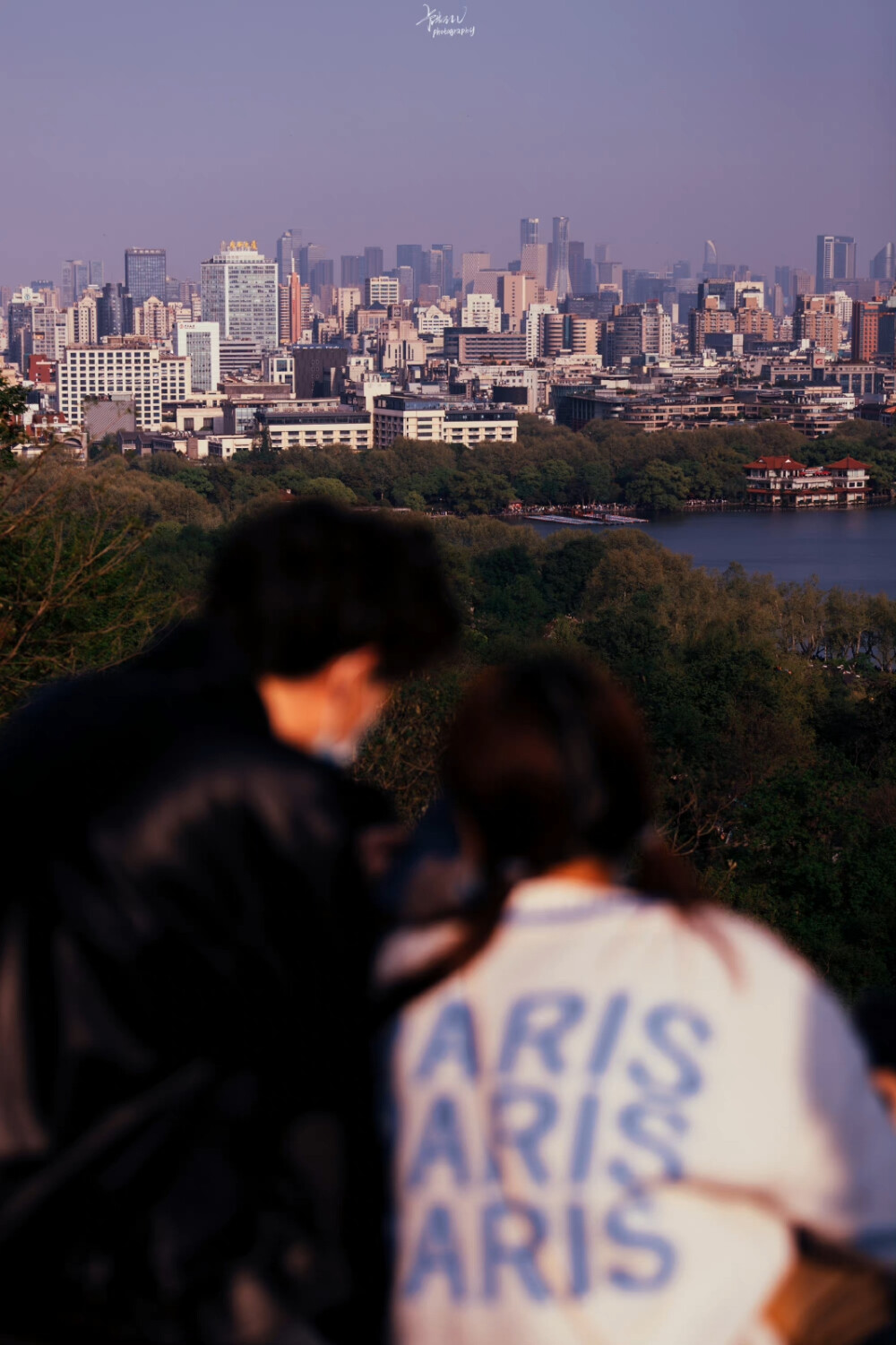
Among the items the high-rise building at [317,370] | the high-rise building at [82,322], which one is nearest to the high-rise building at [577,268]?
the high-rise building at [82,322]

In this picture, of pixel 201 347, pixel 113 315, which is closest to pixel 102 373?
pixel 201 347

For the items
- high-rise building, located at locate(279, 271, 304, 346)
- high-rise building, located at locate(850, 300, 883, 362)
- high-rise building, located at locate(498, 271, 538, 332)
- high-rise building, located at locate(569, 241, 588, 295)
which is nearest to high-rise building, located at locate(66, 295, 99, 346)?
high-rise building, located at locate(279, 271, 304, 346)

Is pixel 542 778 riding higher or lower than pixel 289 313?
lower

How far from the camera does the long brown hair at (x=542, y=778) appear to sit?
1.96ft

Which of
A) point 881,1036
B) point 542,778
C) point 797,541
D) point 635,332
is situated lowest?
point 797,541

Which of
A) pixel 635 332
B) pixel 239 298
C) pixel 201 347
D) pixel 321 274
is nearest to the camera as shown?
pixel 201 347

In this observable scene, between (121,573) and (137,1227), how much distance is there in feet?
14.8

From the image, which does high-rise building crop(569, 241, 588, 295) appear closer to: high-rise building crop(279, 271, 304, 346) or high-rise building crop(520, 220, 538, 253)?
high-rise building crop(520, 220, 538, 253)

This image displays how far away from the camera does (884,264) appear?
110 metres

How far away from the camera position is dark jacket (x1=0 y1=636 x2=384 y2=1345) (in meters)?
0.59

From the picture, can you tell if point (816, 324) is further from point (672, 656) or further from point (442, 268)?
point (672, 656)

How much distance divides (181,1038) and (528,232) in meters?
110

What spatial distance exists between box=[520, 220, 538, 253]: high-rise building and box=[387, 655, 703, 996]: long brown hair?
108 m

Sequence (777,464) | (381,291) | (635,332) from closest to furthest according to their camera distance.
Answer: (777,464), (635,332), (381,291)
